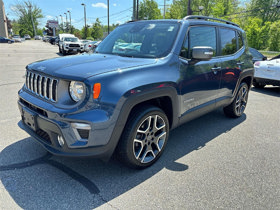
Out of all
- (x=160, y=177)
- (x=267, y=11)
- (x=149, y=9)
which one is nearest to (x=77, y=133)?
(x=160, y=177)

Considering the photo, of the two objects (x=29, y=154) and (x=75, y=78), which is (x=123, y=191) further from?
(x=29, y=154)

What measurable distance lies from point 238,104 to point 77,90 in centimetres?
372

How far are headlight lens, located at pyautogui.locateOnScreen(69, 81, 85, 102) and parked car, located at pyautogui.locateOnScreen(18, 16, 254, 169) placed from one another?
0.01 metres

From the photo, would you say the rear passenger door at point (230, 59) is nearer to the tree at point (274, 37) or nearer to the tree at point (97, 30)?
the tree at point (274, 37)

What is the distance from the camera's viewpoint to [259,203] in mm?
2342

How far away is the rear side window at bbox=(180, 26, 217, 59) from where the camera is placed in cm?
317

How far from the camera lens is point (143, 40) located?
329cm

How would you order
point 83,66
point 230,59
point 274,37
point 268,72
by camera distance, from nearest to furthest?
1. point 83,66
2. point 230,59
3. point 268,72
4. point 274,37

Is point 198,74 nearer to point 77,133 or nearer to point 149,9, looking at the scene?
point 77,133

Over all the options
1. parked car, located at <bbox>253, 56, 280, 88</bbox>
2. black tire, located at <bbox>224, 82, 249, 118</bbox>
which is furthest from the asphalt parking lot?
parked car, located at <bbox>253, 56, 280, 88</bbox>

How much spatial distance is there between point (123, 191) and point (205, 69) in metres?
2.11

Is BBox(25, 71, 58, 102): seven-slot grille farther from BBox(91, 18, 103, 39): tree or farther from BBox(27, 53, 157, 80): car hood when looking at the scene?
BBox(91, 18, 103, 39): tree

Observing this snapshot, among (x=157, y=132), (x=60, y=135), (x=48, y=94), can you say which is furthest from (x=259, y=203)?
(x=48, y=94)

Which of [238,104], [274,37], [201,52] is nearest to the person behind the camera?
[201,52]
